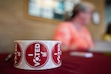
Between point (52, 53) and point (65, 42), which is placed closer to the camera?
point (52, 53)

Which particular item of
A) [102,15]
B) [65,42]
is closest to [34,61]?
[65,42]

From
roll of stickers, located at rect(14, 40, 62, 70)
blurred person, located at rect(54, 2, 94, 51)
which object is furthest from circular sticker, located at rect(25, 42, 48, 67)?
blurred person, located at rect(54, 2, 94, 51)

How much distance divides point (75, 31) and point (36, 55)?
3.96 ft

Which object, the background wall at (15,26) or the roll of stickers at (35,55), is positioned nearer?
the roll of stickers at (35,55)

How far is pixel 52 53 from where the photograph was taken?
1.34 ft

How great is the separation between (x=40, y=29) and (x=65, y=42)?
1.50ft

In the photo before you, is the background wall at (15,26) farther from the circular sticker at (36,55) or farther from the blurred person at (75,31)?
the circular sticker at (36,55)

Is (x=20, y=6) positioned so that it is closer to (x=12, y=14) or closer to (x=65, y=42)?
(x=12, y=14)

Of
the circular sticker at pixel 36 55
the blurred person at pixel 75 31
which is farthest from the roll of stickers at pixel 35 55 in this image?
the blurred person at pixel 75 31

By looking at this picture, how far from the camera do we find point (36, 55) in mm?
386

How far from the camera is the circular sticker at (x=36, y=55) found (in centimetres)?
38

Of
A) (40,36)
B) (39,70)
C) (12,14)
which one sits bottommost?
(40,36)

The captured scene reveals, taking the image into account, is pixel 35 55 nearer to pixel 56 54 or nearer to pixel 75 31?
pixel 56 54

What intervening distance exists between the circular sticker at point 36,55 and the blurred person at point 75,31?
3.19 ft
